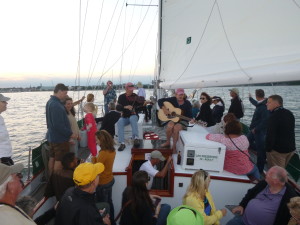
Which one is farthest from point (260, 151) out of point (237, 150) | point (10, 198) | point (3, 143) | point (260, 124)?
point (3, 143)

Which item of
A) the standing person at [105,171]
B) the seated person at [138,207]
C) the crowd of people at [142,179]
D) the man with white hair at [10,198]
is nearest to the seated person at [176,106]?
the crowd of people at [142,179]

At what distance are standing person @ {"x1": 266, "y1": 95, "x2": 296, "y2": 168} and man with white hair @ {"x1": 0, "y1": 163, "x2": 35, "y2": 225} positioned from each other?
3872 millimetres

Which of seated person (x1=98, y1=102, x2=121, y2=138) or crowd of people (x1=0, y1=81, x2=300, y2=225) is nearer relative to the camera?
crowd of people (x1=0, y1=81, x2=300, y2=225)

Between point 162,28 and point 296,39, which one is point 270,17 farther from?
Result: point 162,28

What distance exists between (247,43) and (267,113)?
2.80 meters

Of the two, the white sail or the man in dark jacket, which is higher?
the white sail

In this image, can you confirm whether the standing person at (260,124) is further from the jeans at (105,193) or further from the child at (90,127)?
the child at (90,127)

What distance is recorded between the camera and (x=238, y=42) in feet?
9.61

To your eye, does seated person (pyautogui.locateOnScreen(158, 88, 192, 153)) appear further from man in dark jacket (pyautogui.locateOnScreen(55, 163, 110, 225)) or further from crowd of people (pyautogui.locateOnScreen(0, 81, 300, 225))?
man in dark jacket (pyautogui.locateOnScreen(55, 163, 110, 225))

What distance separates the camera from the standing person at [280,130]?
12.9 ft

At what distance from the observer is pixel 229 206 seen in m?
3.38

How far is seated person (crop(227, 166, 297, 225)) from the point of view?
9.18 ft

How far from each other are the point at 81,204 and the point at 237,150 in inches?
103

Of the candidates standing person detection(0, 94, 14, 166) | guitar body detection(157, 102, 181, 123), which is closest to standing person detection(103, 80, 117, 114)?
guitar body detection(157, 102, 181, 123)
